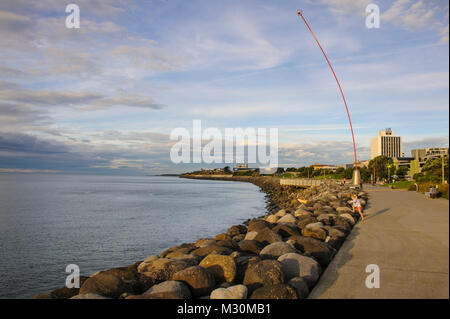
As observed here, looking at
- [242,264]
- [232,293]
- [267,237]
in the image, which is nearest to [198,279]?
[232,293]

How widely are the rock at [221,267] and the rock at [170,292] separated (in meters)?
0.83

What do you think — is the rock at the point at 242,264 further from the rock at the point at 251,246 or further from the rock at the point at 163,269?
the rock at the point at 251,246

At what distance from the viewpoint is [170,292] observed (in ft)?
17.7

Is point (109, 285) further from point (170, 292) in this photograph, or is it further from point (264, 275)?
point (264, 275)

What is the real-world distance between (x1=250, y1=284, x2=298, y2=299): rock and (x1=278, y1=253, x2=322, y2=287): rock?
0.90m

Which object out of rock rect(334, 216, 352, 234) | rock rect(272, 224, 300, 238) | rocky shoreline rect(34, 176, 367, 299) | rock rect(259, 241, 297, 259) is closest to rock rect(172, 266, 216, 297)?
rocky shoreline rect(34, 176, 367, 299)

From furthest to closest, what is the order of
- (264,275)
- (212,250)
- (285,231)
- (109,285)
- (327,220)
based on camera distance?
(327,220)
(285,231)
(212,250)
(109,285)
(264,275)

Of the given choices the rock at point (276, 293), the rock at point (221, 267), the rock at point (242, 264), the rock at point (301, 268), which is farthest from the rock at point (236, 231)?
the rock at point (276, 293)

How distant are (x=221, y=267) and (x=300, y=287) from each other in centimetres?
169

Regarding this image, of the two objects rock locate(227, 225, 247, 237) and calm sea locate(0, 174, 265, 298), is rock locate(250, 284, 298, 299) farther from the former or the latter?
calm sea locate(0, 174, 265, 298)

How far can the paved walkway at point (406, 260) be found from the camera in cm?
255
